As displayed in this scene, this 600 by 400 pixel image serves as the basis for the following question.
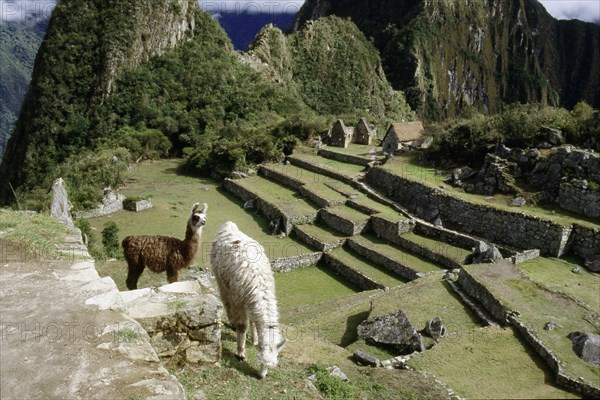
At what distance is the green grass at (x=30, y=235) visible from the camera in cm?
712

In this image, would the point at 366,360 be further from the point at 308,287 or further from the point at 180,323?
the point at 308,287

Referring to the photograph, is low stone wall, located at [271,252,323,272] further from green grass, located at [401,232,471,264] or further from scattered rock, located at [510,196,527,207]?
scattered rock, located at [510,196,527,207]

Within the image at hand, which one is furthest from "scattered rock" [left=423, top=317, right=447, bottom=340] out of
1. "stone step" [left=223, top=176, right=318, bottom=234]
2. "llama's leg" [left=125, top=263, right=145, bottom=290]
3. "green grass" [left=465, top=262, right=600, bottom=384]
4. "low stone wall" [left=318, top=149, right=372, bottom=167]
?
"low stone wall" [left=318, top=149, right=372, bottom=167]

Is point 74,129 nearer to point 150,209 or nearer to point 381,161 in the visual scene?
point 150,209

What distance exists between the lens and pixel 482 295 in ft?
38.8

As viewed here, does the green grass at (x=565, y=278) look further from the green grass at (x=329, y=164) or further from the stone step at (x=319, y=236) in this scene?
the green grass at (x=329, y=164)

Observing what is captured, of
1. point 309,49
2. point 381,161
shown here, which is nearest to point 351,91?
point 309,49

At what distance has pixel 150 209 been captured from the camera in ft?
79.0

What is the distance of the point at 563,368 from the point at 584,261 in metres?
9.03

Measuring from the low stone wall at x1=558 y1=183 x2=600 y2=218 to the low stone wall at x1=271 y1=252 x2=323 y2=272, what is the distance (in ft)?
31.5

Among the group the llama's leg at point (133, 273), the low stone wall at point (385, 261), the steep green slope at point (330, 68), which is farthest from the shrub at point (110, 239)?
the steep green slope at point (330, 68)

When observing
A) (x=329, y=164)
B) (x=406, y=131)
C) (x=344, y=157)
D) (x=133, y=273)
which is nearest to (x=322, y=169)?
(x=329, y=164)

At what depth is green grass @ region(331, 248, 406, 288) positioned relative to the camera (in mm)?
16656

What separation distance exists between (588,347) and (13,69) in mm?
125704
